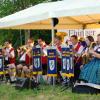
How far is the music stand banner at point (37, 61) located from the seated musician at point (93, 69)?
71.1 inches

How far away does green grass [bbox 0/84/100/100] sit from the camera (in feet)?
33.7

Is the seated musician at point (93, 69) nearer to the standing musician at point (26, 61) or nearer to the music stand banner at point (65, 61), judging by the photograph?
the music stand banner at point (65, 61)

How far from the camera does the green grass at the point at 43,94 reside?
33.7 ft

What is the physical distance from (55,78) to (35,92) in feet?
5.87

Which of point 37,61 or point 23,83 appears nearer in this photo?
point 23,83

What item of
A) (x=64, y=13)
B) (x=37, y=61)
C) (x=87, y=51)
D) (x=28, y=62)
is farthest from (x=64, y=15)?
(x=28, y=62)

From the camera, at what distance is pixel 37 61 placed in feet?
42.1

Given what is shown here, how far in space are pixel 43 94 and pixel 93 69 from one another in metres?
1.36

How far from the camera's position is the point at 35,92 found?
11305 mm

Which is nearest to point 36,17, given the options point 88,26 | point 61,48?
point 61,48

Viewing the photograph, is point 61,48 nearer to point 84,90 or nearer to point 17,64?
point 84,90

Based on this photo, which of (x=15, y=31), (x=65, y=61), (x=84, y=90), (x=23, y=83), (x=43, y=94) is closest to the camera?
(x=84, y=90)

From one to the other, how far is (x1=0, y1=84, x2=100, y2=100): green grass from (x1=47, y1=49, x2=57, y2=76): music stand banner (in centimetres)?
40

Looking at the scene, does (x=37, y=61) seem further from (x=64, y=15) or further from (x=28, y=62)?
(x=64, y=15)
